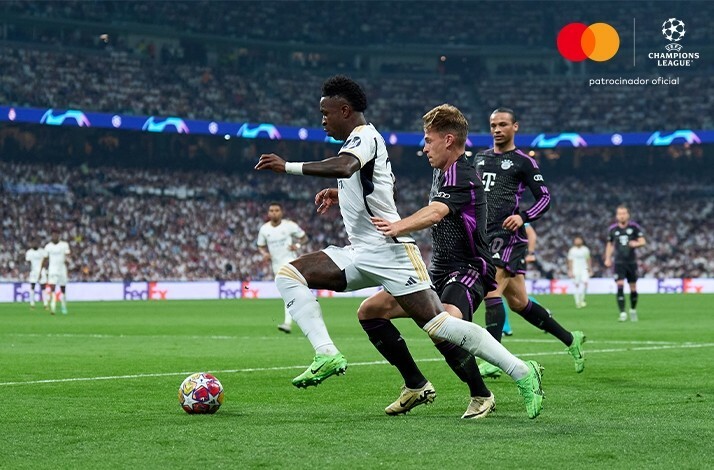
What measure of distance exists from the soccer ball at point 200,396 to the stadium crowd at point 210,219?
3566 centimetres

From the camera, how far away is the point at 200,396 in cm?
773

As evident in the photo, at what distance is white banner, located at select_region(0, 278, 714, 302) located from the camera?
127 feet

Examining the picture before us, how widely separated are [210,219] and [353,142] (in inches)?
1742

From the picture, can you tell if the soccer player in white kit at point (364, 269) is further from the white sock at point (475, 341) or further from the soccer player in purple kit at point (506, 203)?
the soccer player in purple kit at point (506, 203)

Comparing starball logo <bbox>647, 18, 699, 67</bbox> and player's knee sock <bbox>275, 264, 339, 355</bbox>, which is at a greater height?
starball logo <bbox>647, 18, 699, 67</bbox>

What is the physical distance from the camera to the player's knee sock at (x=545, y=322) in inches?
437

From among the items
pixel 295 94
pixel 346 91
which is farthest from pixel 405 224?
pixel 295 94

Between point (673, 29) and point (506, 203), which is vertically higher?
point (673, 29)

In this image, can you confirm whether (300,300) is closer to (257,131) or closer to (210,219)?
(257,131)

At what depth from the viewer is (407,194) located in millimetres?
57656

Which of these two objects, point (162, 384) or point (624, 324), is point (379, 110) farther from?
point (162, 384)

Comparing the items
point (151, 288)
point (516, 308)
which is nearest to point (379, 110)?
point (151, 288)

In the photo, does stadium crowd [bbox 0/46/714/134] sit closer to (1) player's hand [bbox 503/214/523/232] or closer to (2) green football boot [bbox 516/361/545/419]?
(1) player's hand [bbox 503/214/523/232]

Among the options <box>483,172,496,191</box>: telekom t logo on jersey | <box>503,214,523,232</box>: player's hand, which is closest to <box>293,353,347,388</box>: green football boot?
<box>503,214,523,232</box>: player's hand
